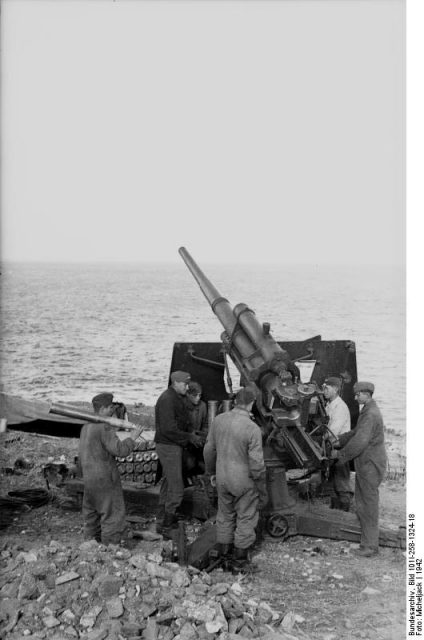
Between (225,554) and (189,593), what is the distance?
1293 millimetres

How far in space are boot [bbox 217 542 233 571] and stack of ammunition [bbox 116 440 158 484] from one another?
2.31 meters

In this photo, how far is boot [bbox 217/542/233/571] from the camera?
6473 millimetres

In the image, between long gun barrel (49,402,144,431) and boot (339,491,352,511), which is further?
boot (339,491,352,511)

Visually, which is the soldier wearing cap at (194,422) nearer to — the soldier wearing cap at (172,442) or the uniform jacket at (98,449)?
the soldier wearing cap at (172,442)

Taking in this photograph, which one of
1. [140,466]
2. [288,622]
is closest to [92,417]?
[288,622]

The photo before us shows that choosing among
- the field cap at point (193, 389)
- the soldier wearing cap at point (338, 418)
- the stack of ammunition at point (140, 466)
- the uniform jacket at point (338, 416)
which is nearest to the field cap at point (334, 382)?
the soldier wearing cap at point (338, 418)

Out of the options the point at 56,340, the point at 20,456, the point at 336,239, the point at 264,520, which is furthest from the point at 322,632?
the point at 336,239

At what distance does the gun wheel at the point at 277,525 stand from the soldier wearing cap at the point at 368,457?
0.84 meters

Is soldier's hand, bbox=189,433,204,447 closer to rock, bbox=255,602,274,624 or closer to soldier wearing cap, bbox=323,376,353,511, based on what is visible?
soldier wearing cap, bbox=323,376,353,511

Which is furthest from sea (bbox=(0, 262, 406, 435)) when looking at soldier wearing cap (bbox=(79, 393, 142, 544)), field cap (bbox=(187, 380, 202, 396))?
soldier wearing cap (bbox=(79, 393, 142, 544))

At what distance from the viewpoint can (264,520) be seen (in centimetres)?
726

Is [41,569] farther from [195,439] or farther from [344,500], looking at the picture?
[344,500]

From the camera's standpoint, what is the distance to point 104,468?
20.8 feet

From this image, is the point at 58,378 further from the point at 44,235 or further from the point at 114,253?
the point at 114,253
